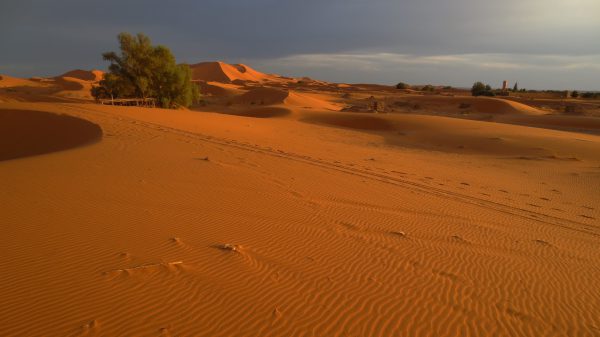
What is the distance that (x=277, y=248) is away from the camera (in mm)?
4496

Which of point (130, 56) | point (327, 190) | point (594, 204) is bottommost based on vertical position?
point (594, 204)

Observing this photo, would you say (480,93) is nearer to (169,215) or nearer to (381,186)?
(381,186)

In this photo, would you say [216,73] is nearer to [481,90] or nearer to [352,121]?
[481,90]

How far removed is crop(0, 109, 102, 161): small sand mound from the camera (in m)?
10.6

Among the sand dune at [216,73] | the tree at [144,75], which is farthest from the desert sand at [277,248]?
the sand dune at [216,73]

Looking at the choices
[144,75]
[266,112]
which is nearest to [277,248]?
[144,75]

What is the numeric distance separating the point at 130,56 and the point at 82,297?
26148 millimetres

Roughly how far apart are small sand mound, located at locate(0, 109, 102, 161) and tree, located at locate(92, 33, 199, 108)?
486 inches

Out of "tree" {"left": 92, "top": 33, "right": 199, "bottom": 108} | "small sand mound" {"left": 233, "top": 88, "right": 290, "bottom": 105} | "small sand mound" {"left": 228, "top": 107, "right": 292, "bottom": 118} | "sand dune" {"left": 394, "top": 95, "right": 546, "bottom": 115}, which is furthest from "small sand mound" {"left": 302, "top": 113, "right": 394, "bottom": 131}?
"sand dune" {"left": 394, "top": 95, "right": 546, "bottom": 115}

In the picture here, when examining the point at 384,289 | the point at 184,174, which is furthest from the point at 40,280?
the point at 184,174

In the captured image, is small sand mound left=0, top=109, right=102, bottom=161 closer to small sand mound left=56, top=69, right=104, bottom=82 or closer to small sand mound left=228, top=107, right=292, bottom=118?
small sand mound left=228, top=107, right=292, bottom=118

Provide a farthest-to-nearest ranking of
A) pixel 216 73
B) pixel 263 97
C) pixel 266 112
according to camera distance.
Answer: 1. pixel 216 73
2. pixel 263 97
3. pixel 266 112

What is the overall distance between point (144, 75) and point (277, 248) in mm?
25648

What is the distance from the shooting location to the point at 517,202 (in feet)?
26.1
